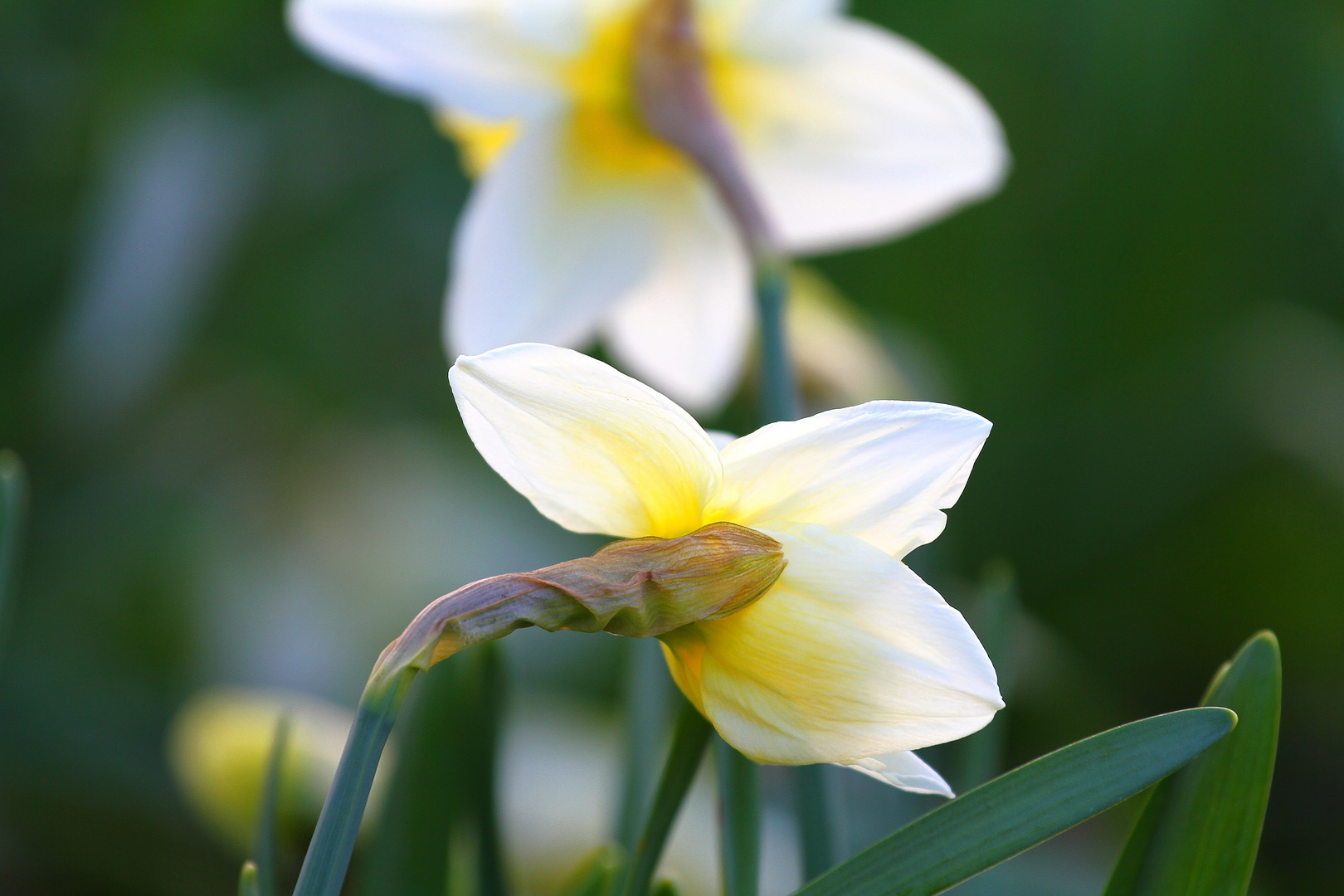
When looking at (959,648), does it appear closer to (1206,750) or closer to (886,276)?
(1206,750)

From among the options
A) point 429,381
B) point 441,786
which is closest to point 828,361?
point 441,786

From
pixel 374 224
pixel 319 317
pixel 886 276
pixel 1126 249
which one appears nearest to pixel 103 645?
pixel 319 317

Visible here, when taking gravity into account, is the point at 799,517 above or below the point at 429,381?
above

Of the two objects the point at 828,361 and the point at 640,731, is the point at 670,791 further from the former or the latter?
the point at 828,361

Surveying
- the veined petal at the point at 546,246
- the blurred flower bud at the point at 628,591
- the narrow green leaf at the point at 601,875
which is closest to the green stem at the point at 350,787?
the blurred flower bud at the point at 628,591

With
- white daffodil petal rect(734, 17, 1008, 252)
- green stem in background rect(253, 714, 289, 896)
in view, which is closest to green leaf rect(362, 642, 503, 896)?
green stem in background rect(253, 714, 289, 896)

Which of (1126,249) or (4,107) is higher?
(4,107)

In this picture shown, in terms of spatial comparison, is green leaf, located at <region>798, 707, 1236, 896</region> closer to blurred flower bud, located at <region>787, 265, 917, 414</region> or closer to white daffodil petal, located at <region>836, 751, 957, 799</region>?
white daffodil petal, located at <region>836, 751, 957, 799</region>
